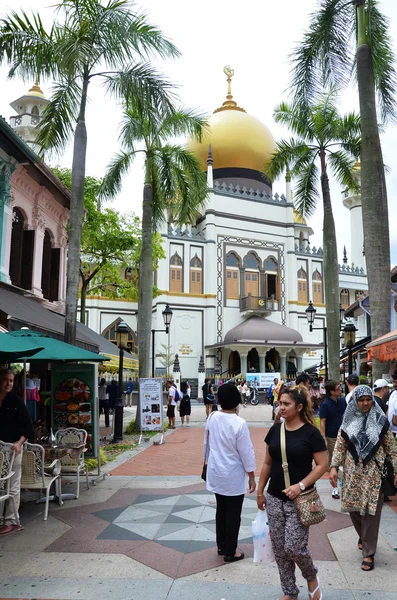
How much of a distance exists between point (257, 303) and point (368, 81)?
30731 mm

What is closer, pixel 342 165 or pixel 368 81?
pixel 368 81

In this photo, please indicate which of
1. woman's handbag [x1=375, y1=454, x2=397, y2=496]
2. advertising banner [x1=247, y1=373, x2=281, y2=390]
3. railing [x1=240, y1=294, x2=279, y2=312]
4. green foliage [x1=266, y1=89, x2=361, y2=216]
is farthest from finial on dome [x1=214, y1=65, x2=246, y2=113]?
woman's handbag [x1=375, y1=454, x2=397, y2=496]

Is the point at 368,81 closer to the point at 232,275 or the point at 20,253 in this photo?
the point at 20,253

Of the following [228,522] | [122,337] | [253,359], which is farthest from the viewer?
[253,359]

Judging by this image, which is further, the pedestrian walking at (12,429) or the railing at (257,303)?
the railing at (257,303)

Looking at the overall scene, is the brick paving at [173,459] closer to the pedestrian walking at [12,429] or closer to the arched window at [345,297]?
the pedestrian walking at [12,429]

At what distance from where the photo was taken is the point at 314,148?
18344 millimetres

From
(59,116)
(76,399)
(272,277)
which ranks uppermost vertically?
(272,277)

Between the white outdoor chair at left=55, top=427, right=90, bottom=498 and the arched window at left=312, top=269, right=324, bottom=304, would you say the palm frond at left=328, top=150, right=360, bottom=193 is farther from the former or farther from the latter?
the arched window at left=312, top=269, right=324, bottom=304

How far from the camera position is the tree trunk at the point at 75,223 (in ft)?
36.5

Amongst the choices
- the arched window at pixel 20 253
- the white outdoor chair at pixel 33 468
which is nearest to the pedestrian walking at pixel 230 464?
the white outdoor chair at pixel 33 468

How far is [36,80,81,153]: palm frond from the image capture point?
12.1 m

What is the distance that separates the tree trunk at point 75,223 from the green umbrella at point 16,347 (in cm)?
423

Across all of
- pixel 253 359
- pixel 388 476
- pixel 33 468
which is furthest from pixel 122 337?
pixel 253 359
